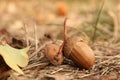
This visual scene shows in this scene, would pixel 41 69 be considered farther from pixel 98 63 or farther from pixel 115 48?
pixel 115 48

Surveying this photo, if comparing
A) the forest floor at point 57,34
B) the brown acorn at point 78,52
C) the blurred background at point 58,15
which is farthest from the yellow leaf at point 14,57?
the blurred background at point 58,15

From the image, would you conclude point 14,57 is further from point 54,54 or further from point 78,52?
point 78,52

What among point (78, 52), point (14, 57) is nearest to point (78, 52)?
point (78, 52)

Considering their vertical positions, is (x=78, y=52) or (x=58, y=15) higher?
(x=78, y=52)

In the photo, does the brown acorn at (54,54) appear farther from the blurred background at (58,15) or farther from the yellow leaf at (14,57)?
the blurred background at (58,15)

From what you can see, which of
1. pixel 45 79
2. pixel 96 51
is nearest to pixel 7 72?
pixel 45 79

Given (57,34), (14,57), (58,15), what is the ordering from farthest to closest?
(58,15) → (57,34) → (14,57)
